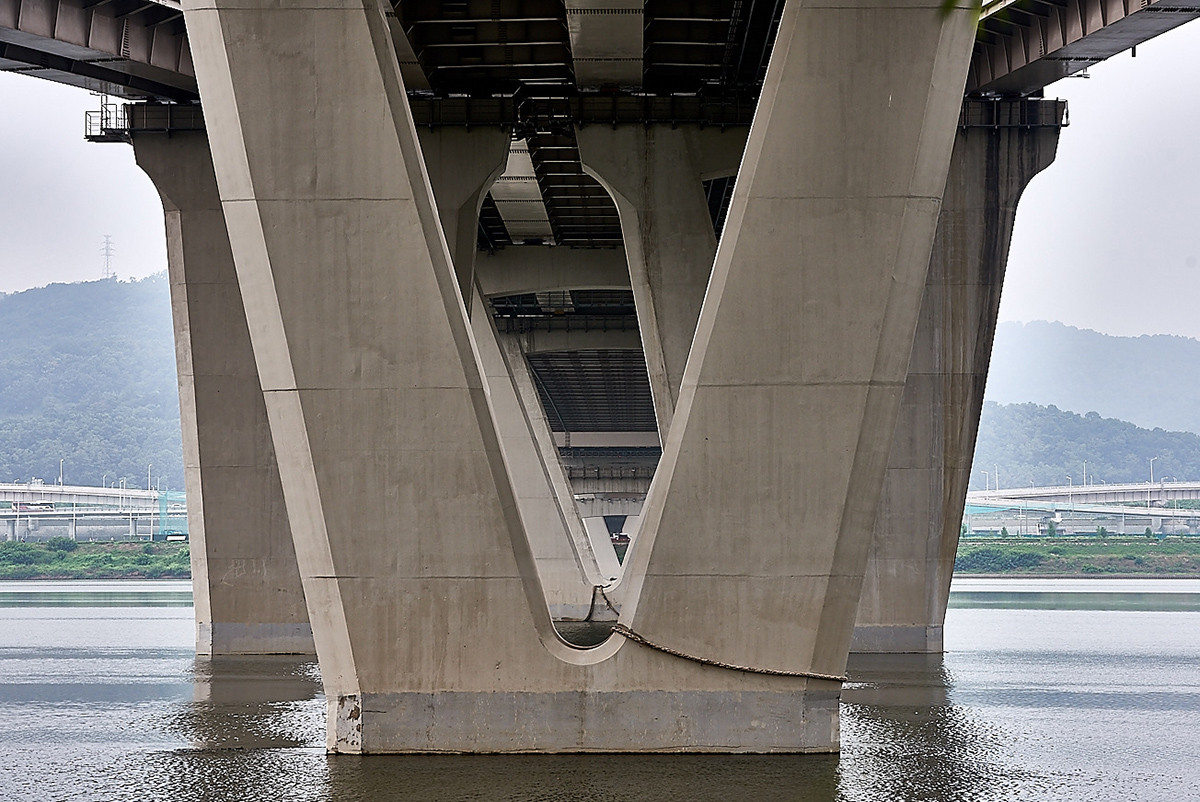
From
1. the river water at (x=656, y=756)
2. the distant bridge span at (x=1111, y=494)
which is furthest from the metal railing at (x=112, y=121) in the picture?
the distant bridge span at (x=1111, y=494)

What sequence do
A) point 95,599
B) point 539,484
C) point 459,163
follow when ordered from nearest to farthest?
point 459,163
point 539,484
point 95,599

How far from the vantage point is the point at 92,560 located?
136 m

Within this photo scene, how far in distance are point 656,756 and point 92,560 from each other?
128 metres

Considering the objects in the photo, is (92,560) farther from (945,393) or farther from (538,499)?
(945,393)

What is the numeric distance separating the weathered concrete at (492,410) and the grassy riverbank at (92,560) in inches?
4537

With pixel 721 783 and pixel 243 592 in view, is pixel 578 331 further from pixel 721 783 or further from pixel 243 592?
pixel 721 783

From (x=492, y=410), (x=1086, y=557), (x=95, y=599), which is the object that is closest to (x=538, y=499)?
(x=95, y=599)

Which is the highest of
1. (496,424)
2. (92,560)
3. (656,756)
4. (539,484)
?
(496,424)

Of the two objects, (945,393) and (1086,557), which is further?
(1086,557)

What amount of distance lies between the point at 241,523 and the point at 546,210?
17997 millimetres

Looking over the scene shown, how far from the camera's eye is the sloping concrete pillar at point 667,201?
3412cm

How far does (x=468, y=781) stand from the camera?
598 inches

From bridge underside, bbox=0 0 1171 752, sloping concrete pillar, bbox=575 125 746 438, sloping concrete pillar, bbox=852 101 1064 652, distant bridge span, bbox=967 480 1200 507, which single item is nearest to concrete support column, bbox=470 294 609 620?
sloping concrete pillar, bbox=575 125 746 438

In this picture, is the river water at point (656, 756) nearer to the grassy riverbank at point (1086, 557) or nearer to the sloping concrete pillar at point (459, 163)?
the sloping concrete pillar at point (459, 163)
